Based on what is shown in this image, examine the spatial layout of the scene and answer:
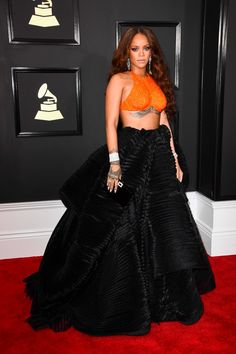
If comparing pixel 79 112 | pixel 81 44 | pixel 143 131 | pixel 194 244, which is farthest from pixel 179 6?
pixel 194 244

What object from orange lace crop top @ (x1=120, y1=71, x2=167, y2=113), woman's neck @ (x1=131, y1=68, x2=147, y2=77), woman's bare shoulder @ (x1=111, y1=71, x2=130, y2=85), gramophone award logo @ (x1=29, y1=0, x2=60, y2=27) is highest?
gramophone award logo @ (x1=29, y1=0, x2=60, y2=27)

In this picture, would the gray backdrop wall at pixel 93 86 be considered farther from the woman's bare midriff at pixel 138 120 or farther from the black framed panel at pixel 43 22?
the woman's bare midriff at pixel 138 120

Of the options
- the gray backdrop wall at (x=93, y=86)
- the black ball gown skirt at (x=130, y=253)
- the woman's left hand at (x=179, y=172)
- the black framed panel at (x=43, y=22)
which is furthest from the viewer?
the gray backdrop wall at (x=93, y=86)

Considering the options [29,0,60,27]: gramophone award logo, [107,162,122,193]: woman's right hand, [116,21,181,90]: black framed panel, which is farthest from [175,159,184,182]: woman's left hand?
[29,0,60,27]: gramophone award logo

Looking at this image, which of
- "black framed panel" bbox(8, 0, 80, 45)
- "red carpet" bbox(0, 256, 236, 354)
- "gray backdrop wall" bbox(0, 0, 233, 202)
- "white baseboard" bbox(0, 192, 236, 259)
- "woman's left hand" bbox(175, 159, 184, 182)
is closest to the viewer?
"red carpet" bbox(0, 256, 236, 354)

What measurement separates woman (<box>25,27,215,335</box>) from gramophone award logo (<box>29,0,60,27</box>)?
1011 mm

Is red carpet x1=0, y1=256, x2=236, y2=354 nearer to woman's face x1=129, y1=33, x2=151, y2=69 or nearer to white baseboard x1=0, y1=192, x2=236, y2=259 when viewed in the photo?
white baseboard x1=0, y1=192, x2=236, y2=259

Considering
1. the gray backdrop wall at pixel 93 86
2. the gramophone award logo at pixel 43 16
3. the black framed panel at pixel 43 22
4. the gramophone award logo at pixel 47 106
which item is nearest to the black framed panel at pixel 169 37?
the gray backdrop wall at pixel 93 86

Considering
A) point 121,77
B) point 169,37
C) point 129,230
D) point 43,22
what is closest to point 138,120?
point 121,77

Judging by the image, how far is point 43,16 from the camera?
326 centimetres

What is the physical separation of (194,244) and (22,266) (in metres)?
1.66

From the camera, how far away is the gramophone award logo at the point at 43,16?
324 centimetres

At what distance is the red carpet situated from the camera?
2275 millimetres

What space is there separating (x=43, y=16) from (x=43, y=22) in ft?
0.15
